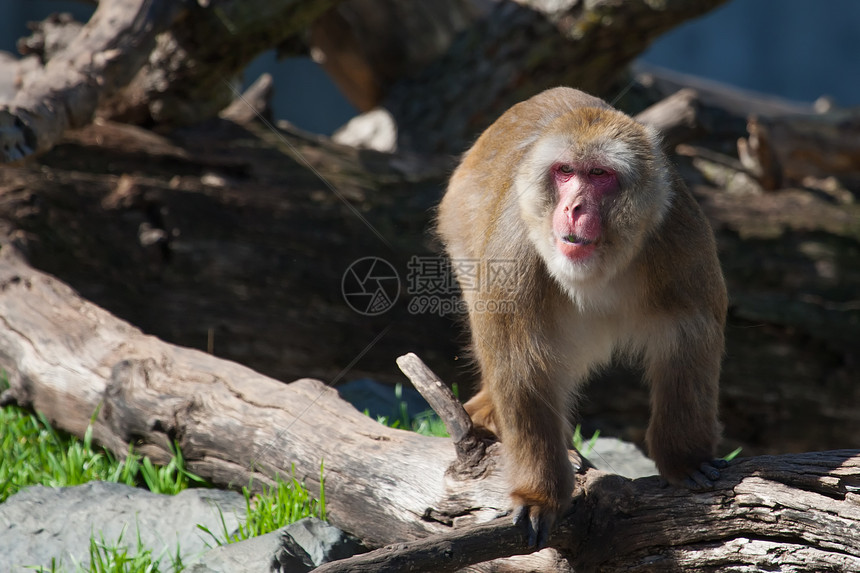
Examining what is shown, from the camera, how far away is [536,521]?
2930mm

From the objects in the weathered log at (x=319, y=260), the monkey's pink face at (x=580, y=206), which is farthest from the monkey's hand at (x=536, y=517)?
the weathered log at (x=319, y=260)

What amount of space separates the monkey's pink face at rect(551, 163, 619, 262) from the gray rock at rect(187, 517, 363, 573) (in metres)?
1.46

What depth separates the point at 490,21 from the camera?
7.52 metres

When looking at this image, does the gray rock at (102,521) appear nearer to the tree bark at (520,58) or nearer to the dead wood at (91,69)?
the dead wood at (91,69)

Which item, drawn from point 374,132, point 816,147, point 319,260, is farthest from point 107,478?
point 816,147

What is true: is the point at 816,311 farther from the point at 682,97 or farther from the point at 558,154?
the point at 558,154

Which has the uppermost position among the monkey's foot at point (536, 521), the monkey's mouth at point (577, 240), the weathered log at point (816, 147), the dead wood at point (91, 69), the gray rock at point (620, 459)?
the weathered log at point (816, 147)

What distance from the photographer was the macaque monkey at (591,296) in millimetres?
3018

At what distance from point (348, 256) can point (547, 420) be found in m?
3.25

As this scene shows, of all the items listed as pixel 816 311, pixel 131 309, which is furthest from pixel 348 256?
pixel 816 311

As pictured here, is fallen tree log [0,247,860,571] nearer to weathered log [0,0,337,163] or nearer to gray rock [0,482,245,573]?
gray rock [0,482,245,573]

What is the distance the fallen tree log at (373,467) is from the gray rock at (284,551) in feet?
0.40
